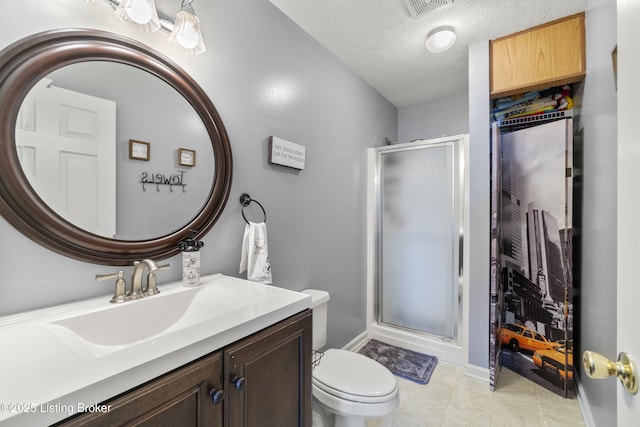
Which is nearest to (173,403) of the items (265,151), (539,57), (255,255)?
(255,255)

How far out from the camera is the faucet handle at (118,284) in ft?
3.15

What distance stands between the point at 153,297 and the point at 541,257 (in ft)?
7.92

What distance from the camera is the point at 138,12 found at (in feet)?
3.30

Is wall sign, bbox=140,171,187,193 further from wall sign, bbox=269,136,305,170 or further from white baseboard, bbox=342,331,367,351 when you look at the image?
white baseboard, bbox=342,331,367,351

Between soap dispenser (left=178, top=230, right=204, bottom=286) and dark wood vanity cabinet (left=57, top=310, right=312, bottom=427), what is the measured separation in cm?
47

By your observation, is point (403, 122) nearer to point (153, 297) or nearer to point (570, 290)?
point (570, 290)

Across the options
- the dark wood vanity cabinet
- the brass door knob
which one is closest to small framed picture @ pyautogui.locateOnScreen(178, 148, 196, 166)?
the dark wood vanity cabinet

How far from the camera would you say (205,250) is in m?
1.31

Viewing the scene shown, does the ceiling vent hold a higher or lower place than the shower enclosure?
higher

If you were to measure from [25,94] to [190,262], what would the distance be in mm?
745

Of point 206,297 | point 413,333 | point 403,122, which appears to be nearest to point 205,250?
point 206,297

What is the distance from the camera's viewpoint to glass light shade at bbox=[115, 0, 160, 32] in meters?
0.99

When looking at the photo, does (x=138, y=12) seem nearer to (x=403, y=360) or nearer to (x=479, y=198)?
(x=479, y=198)

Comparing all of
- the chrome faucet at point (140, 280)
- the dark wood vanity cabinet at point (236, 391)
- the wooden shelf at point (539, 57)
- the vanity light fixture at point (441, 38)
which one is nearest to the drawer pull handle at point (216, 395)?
the dark wood vanity cabinet at point (236, 391)
